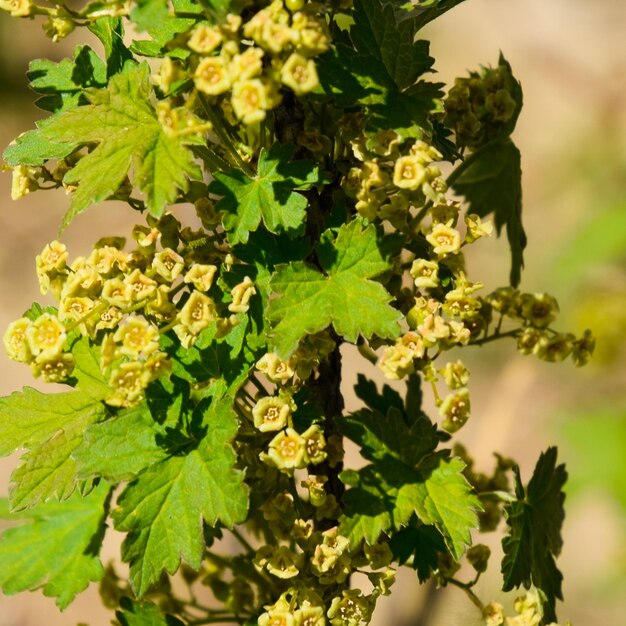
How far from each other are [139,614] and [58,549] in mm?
181

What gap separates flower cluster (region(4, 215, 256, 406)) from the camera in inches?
A: 49.8

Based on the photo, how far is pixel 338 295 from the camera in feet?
4.33

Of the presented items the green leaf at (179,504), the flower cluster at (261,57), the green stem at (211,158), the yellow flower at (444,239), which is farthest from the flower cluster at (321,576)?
the flower cluster at (261,57)

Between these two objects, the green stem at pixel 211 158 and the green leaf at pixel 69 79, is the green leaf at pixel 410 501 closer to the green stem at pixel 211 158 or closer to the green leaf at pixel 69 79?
the green stem at pixel 211 158

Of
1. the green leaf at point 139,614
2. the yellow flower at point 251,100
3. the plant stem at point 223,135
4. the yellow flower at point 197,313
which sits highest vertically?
the plant stem at point 223,135

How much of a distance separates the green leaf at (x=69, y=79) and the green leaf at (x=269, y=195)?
291 millimetres

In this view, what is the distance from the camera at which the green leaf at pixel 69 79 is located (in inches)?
57.2

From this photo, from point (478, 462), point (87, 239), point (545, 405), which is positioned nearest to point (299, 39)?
point (478, 462)

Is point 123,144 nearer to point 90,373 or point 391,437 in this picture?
point 90,373

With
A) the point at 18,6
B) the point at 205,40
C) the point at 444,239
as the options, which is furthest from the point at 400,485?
the point at 18,6

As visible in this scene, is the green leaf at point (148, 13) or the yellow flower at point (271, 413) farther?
the yellow flower at point (271, 413)

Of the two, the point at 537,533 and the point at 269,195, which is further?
the point at 537,533

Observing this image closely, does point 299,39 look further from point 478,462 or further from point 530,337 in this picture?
point 478,462

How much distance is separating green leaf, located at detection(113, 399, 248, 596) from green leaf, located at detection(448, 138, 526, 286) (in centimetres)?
66
